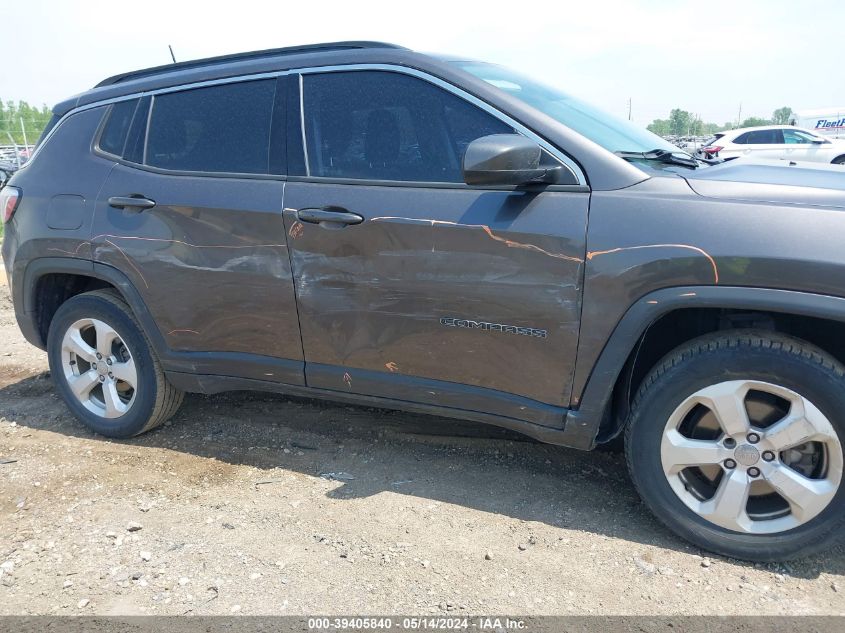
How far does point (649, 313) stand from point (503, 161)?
2.50 ft

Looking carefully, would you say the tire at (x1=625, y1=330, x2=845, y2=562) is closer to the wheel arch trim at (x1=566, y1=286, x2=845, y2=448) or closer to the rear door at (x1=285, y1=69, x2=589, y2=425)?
the wheel arch trim at (x1=566, y1=286, x2=845, y2=448)

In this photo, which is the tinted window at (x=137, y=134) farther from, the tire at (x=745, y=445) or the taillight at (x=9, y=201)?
the tire at (x=745, y=445)

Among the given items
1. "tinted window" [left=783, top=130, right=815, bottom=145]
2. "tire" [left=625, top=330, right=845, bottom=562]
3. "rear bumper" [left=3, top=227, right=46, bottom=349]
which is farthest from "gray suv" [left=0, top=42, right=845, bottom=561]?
"tinted window" [left=783, top=130, right=815, bottom=145]

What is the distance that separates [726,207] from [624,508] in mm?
1355

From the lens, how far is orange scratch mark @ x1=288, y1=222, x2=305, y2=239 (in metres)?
2.90

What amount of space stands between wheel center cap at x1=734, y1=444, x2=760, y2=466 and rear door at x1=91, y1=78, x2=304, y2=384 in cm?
189

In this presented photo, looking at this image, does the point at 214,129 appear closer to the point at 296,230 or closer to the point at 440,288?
the point at 296,230

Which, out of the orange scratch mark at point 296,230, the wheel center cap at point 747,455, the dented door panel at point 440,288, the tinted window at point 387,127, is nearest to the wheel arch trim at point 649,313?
the dented door panel at point 440,288

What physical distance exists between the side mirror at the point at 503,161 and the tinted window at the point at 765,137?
1741 centimetres

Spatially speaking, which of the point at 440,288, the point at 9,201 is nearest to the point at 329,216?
the point at 440,288

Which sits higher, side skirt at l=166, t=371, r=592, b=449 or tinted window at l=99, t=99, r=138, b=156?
tinted window at l=99, t=99, r=138, b=156

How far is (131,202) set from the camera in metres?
3.31

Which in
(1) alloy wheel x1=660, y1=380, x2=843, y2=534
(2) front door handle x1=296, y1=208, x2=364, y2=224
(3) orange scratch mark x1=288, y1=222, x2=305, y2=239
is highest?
(2) front door handle x1=296, y1=208, x2=364, y2=224

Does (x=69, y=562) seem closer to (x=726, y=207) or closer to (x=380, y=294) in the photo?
(x=380, y=294)
